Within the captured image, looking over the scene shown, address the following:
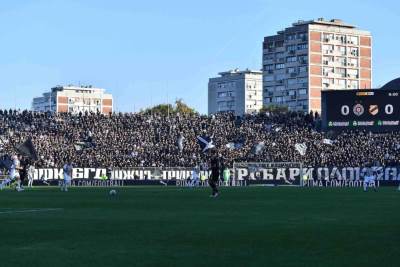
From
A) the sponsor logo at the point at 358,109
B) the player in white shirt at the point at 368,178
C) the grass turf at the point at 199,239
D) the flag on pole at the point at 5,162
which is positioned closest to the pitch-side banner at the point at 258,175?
the flag on pole at the point at 5,162

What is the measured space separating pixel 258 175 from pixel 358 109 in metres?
11.9

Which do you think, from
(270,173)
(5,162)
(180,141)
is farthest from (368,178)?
(5,162)

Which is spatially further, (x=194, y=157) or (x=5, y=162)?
(x=194, y=157)

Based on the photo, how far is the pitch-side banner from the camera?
76312 mm

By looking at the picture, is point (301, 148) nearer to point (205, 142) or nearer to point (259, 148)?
point (259, 148)

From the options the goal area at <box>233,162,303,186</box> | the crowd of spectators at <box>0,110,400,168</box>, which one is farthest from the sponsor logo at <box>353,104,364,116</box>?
the goal area at <box>233,162,303,186</box>

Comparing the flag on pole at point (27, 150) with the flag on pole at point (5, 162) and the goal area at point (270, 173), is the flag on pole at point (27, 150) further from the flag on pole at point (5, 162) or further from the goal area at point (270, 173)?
the goal area at point (270, 173)

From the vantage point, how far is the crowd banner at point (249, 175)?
77.0 metres

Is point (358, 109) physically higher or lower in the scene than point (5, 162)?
higher

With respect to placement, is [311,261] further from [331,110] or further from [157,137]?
[157,137]

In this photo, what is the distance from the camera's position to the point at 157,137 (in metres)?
87.4

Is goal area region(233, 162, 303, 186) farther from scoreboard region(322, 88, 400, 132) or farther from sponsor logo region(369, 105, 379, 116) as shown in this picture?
sponsor logo region(369, 105, 379, 116)

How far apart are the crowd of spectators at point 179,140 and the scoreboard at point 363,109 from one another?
340 centimetres

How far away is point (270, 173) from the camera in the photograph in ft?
262
